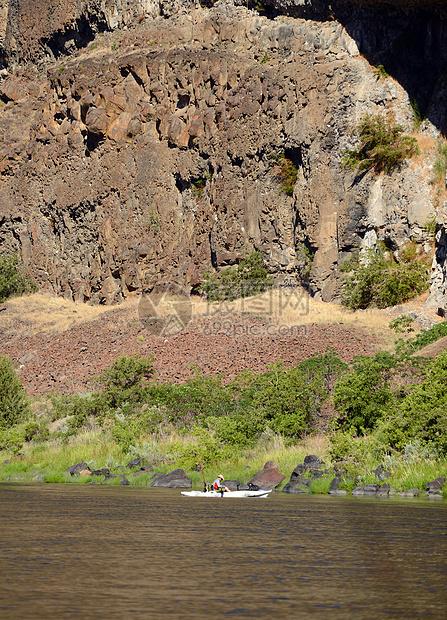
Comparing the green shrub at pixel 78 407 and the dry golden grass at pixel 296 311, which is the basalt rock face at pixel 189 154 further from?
the green shrub at pixel 78 407

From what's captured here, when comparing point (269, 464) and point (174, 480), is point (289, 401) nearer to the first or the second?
point (269, 464)

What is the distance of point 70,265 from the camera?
67.6 meters

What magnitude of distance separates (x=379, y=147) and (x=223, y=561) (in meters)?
47.5

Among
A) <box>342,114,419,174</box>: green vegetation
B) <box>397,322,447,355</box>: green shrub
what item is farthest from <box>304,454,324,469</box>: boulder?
<box>342,114,419,174</box>: green vegetation

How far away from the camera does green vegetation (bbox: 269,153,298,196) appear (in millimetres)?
57062

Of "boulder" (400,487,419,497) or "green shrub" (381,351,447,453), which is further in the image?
"green shrub" (381,351,447,453)

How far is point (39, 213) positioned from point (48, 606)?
219 feet

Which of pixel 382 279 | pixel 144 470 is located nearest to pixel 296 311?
pixel 382 279

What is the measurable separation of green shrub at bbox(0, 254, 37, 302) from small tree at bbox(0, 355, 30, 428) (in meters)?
33.7

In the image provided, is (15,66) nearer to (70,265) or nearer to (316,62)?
(70,265)

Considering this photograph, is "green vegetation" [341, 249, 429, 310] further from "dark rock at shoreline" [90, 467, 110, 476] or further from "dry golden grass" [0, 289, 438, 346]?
"dark rock at shoreline" [90, 467, 110, 476]

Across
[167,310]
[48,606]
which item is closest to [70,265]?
[167,310]

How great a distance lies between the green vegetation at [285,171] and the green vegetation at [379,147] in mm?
4516

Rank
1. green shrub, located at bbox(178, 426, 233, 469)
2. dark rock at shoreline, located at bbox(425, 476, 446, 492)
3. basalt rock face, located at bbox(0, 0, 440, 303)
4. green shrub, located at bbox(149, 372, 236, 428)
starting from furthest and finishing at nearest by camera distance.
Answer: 1. basalt rock face, located at bbox(0, 0, 440, 303)
2. green shrub, located at bbox(149, 372, 236, 428)
3. green shrub, located at bbox(178, 426, 233, 469)
4. dark rock at shoreline, located at bbox(425, 476, 446, 492)
